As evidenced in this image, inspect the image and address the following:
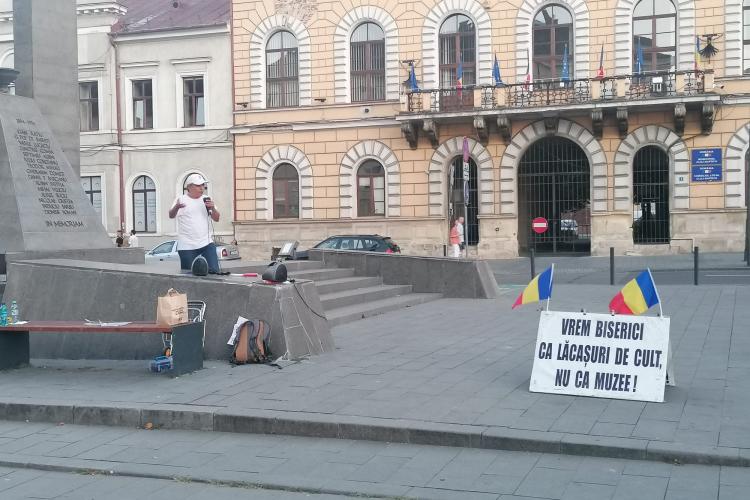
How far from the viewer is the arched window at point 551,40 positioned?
114 feet

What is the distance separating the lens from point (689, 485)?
5.86 m

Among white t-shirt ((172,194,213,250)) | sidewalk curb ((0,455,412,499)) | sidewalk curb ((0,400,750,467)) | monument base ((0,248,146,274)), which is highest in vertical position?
white t-shirt ((172,194,213,250))

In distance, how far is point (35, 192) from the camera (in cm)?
1323

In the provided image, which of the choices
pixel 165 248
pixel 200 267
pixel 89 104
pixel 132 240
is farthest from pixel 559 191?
pixel 200 267

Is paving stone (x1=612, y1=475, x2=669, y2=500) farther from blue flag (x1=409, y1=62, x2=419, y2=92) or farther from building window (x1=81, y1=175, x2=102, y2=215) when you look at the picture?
building window (x1=81, y1=175, x2=102, y2=215)

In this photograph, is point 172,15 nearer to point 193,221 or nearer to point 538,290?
point 193,221

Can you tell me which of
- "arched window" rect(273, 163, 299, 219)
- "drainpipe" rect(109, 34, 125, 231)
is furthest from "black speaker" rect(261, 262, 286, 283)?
"drainpipe" rect(109, 34, 125, 231)

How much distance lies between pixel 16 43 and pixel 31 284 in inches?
205

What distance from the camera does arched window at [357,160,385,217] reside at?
122 feet

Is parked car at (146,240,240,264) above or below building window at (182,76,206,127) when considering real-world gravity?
below

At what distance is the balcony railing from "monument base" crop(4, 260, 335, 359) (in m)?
24.4

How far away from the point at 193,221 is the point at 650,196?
2548 centimetres

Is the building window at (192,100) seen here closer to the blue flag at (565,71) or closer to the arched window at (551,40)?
the arched window at (551,40)

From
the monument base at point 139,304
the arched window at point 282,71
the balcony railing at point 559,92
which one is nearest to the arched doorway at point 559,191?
the balcony railing at point 559,92
